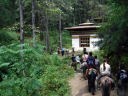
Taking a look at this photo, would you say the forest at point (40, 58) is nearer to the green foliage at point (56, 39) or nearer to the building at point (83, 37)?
the building at point (83, 37)

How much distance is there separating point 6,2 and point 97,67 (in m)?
14.6

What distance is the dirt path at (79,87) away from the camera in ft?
64.5

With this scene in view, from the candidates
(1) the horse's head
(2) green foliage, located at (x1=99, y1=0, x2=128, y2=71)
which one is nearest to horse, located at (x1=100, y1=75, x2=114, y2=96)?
(1) the horse's head

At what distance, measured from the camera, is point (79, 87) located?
21156 millimetres

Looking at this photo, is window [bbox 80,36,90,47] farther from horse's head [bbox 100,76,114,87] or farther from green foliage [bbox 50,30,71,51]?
horse's head [bbox 100,76,114,87]

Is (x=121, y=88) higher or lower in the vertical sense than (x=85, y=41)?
higher

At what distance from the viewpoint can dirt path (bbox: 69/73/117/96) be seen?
1967cm

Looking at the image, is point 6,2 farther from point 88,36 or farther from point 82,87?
point 82,87

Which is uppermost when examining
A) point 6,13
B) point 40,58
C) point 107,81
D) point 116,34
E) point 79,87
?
point 6,13

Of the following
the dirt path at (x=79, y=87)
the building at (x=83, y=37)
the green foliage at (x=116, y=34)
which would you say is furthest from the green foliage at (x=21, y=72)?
the building at (x=83, y=37)

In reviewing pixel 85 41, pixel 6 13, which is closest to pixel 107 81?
pixel 6 13

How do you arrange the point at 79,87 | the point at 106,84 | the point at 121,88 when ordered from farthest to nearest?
1. the point at 79,87
2. the point at 121,88
3. the point at 106,84

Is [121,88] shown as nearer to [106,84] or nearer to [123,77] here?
[123,77]

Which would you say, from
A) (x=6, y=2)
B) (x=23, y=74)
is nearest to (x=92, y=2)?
(x=6, y=2)
